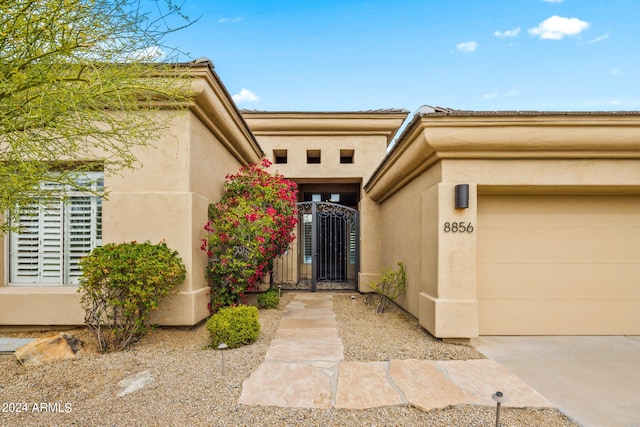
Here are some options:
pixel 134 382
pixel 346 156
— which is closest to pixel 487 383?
pixel 134 382

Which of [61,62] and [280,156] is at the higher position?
[280,156]

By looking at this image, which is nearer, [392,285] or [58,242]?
[58,242]

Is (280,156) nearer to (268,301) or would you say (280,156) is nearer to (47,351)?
(268,301)

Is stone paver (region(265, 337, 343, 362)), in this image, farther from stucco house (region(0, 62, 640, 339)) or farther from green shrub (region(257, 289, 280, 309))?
green shrub (region(257, 289, 280, 309))

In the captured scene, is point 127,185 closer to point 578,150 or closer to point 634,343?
point 578,150

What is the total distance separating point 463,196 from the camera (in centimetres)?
449

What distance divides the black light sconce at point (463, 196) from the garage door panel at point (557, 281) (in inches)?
48.0

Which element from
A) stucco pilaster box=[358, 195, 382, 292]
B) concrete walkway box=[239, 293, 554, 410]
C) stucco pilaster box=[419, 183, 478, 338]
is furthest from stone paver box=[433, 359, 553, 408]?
stucco pilaster box=[358, 195, 382, 292]

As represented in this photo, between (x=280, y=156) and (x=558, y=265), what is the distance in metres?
8.41

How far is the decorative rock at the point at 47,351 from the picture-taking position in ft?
13.0

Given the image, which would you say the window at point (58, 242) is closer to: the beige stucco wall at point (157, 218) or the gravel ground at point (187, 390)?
the beige stucco wall at point (157, 218)

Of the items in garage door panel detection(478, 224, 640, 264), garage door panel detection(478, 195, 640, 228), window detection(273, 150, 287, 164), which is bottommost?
garage door panel detection(478, 224, 640, 264)

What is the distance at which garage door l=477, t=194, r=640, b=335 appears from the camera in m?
4.89

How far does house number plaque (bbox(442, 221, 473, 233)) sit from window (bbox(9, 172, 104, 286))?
6.19m
